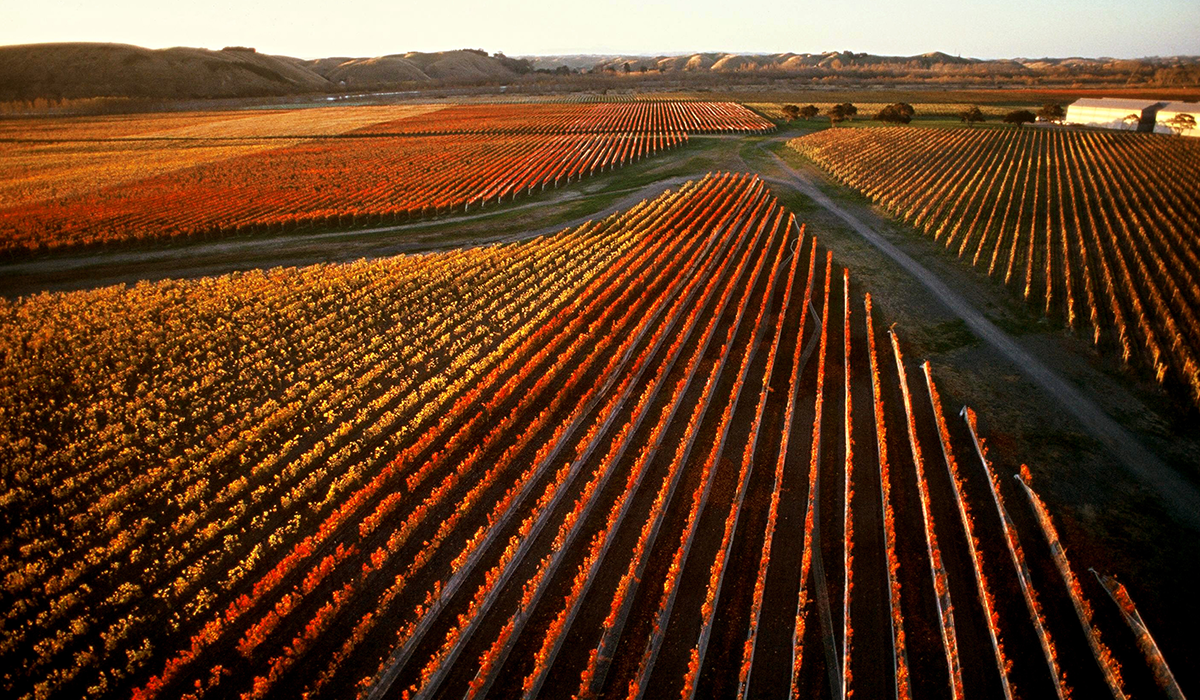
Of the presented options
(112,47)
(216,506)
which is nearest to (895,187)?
(216,506)

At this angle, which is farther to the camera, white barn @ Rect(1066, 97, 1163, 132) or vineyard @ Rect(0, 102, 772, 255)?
white barn @ Rect(1066, 97, 1163, 132)

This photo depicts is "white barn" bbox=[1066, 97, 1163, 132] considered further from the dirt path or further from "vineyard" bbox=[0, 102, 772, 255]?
the dirt path

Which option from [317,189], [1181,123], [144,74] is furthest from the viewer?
[144,74]

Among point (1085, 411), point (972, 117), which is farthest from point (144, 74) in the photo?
point (1085, 411)

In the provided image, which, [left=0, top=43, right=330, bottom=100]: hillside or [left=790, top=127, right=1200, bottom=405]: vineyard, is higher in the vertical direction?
[left=0, top=43, right=330, bottom=100]: hillside

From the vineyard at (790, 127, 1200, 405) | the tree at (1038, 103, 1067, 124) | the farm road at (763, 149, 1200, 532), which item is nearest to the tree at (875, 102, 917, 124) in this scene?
the vineyard at (790, 127, 1200, 405)

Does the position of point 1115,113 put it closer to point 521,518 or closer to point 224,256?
point 521,518

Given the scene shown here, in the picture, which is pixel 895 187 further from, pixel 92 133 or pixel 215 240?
pixel 92 133
